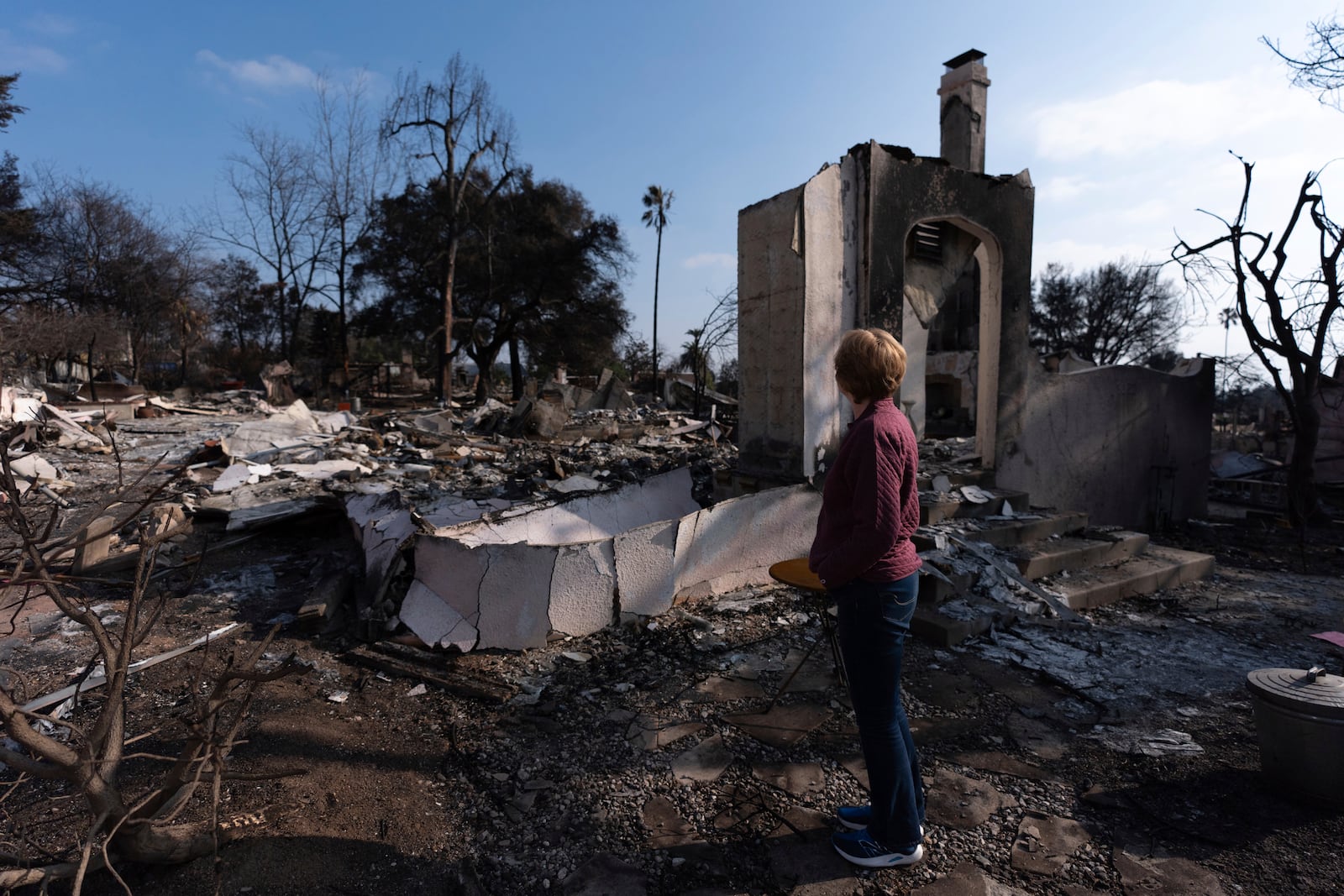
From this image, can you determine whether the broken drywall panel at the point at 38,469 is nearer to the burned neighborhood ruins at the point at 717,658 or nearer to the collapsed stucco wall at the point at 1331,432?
the burned neighborhood ruins at the point at 717,658

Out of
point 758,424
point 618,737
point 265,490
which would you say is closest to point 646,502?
point 758,424

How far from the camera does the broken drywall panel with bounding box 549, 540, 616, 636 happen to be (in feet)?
12.9

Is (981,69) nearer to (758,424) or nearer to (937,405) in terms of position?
(758,424)

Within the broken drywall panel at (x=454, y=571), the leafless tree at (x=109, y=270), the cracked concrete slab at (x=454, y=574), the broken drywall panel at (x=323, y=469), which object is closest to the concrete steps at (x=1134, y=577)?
the broken drywall panel at (x=454, y=571)

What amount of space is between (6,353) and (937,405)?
22.6 meters

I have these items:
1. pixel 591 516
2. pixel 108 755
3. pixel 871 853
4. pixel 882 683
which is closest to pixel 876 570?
pixel 882 683

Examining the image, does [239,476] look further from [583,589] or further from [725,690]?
[725,690]

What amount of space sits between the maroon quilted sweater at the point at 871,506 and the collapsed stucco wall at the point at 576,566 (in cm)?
205

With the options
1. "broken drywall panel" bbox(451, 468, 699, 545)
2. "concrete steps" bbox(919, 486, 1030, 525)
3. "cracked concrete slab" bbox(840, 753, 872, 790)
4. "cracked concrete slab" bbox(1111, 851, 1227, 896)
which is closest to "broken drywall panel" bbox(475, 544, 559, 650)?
"broken drywall panel" bbox(451, 468, 699, 545)

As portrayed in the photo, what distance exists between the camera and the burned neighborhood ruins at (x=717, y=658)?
2.28m

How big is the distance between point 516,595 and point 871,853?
2328 millimetres

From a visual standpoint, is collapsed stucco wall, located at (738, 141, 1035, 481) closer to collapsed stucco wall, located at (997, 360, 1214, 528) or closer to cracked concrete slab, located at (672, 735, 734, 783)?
collapsed stucco wall, located at (997, 360, 1214, 528)

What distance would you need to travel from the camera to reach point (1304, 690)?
8.61ft

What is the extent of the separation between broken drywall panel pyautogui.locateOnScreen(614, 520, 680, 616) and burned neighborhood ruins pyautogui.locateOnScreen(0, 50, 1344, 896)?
2cm
